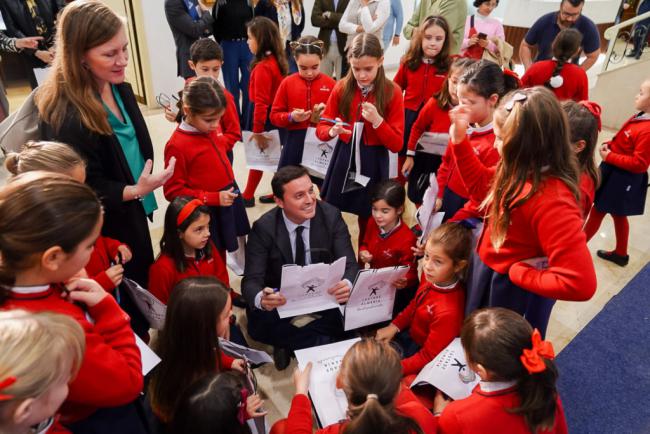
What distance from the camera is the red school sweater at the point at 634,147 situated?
113 inches

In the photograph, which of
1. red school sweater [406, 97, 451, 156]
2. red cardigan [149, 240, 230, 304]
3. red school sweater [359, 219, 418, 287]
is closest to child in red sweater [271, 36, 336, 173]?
red school sweater [406, 97, 451, 156]

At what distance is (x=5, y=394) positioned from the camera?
0.90 metres

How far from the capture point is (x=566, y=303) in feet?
9.77

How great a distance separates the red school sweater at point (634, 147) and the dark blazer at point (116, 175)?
279 centimetres

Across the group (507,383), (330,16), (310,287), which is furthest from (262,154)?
(507,383)

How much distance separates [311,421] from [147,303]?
37.1 inches

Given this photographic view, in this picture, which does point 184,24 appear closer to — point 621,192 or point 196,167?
point 196,167

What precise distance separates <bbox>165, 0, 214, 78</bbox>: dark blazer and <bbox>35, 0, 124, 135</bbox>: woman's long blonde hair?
3.14 m

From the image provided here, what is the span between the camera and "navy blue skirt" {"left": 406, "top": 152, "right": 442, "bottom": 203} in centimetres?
325

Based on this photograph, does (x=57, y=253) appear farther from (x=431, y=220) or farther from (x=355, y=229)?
(x=355, y=229)

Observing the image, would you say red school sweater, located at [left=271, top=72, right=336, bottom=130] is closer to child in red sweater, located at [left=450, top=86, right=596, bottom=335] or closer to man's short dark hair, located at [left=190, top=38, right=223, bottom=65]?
man's short dark hair, located at [left=190, top=38, right=223, bottom=65]

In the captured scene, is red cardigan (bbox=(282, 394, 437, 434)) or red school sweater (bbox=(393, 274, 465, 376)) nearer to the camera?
red cardigan (bbox=(282, 394, 437, 434))

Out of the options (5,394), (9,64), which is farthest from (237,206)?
(9,64)

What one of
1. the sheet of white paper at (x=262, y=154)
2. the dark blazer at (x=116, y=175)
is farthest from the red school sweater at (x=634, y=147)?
the dark blazer at (x=116, y=175)
